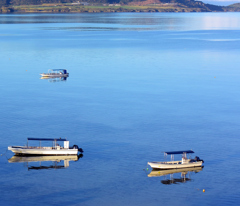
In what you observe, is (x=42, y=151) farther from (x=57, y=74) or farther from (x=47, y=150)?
(x=57, y=74)

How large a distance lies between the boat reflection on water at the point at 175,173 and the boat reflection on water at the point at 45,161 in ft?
31.1

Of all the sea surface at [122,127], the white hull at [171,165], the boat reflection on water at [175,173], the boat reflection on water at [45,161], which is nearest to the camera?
the sea surface at [122,127]

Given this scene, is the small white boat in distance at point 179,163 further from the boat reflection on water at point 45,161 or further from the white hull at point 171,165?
the boat reflection on water at point 45,161

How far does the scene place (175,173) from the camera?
4709cm

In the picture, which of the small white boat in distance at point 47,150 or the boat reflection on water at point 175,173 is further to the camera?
the small white boat in distance at point 47,150

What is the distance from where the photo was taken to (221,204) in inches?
1574

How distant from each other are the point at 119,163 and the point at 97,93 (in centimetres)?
3341

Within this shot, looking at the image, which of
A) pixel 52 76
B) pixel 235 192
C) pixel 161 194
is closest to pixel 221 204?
pixel 235 192

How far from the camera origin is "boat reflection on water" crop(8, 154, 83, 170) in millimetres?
48719

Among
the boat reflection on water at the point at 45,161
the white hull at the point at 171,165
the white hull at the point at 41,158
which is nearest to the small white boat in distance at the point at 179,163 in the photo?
the white hull at the point at 171,165

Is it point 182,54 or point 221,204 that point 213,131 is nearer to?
point 221,204

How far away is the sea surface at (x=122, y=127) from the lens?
42469mm

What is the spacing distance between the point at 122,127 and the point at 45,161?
13.9 m

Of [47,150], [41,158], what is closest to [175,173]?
[47,150]
